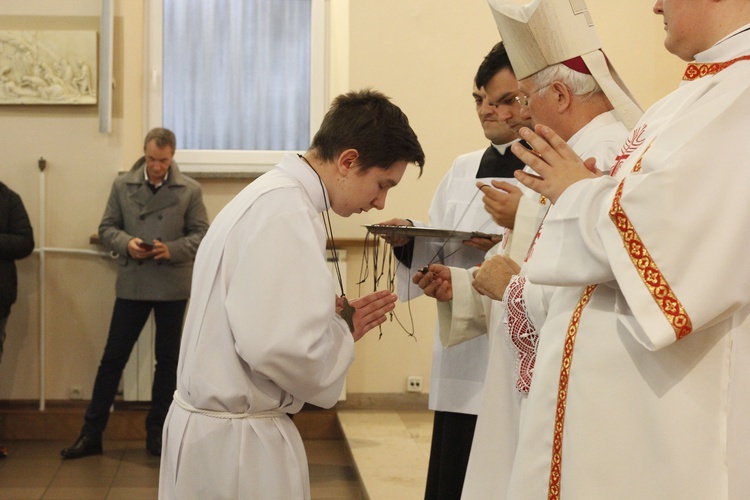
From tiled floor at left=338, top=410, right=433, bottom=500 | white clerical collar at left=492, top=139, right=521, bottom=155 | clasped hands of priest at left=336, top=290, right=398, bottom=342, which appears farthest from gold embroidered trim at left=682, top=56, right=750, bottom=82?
tiled floor at left=338, top=410, right=433, bottom=500

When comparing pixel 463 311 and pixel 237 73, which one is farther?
pixel 237 73

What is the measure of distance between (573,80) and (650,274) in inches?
34.0

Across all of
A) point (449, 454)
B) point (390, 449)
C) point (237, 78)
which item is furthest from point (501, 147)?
point (237, 78)

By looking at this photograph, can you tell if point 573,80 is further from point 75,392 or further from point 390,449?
point 75,392

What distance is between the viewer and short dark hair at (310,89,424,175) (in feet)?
7.04

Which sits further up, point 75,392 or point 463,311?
point 463,311

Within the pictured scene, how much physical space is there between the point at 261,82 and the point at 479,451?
429 cm

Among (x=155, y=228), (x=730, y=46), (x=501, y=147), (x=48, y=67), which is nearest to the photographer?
(x=730, y=46)

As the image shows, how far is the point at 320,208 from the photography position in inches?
84.3

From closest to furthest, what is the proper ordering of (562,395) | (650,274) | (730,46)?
(650,274) → (730,46) → (562,395)

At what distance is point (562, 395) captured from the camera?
1747 millimetres

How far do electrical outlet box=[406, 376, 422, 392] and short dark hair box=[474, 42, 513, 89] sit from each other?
308 centimetres

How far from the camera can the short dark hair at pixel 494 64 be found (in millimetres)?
2908

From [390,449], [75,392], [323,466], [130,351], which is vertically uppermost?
[130,351]
